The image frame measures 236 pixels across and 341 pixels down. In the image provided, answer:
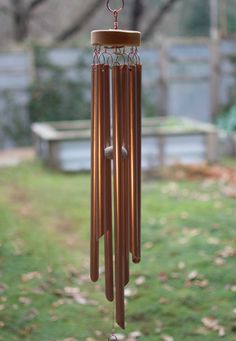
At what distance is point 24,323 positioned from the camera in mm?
3910

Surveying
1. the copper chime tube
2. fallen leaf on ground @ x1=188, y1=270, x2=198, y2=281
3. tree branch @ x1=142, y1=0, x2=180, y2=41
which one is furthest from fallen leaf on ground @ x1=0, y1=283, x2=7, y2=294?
tree branch @ x1=142, y1=0, x2=180, y2=41

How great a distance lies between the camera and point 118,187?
279cm

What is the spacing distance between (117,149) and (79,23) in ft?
39.8

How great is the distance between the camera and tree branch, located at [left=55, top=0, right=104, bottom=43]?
1404 cm

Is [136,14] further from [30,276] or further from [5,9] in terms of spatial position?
[30,276]

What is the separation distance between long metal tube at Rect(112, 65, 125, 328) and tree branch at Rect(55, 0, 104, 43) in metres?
11.7

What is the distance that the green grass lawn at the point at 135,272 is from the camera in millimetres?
3920

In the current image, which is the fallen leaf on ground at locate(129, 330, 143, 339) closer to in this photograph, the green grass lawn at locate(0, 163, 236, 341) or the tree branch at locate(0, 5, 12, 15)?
the green grass lawn at locate(0, 163, 236, 341)

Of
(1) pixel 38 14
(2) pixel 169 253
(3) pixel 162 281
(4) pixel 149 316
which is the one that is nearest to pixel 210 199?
(2) pixel 169 253

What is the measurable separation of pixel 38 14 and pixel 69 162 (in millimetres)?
6928

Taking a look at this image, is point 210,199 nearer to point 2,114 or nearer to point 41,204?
point 41,204

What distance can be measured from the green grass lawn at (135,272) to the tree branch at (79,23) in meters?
7.80

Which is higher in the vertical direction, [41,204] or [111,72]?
[111,72]

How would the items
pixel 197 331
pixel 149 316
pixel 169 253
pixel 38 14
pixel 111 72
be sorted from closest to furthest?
pixel 111 72 < pixel 197 331 < pixel 149 316 < pixel 169 253 < pixel 38 14
